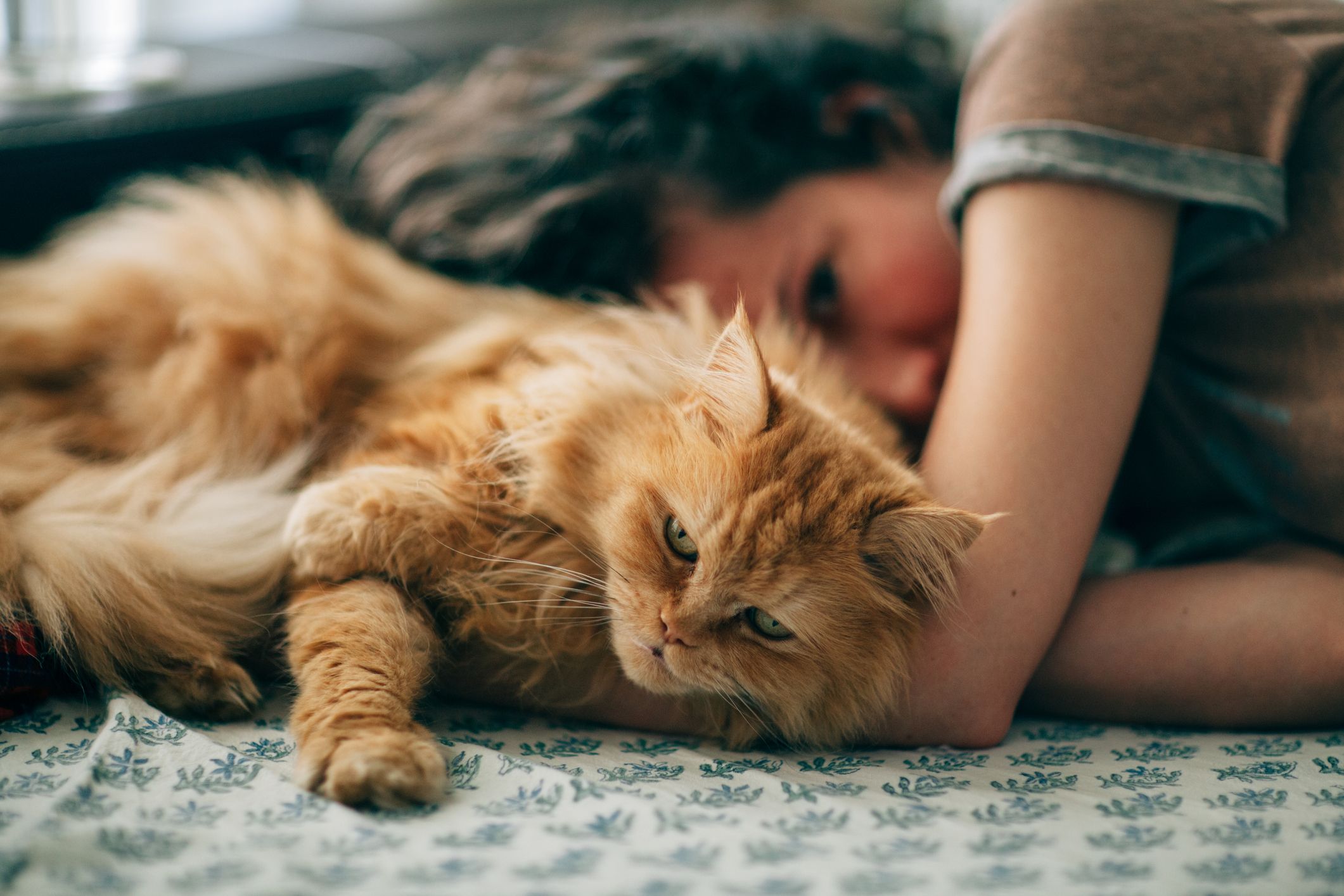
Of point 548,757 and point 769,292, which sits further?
point 769,292

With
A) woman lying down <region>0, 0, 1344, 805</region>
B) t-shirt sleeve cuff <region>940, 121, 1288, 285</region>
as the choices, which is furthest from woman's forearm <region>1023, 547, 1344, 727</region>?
t-shirt sleeve cuff <region>940, 121, 1288, 285</region>

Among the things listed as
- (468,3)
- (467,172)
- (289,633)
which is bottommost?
(289,633)

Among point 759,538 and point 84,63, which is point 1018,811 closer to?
point 759,538

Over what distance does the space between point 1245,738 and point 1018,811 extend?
0.50 m

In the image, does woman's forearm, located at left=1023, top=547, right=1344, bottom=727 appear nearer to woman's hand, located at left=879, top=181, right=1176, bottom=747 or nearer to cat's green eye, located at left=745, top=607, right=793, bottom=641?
woman's hand, located at left=879, top=181, right=1176, bottom=747

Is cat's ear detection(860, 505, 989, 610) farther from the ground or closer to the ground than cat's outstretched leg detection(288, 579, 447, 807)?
farther from the ground

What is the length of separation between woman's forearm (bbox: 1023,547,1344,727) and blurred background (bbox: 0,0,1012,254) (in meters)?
1.92

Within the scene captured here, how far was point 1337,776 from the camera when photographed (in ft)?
3.91

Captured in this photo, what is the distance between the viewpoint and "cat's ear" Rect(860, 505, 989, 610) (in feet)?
3.59

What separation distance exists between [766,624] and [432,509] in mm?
492

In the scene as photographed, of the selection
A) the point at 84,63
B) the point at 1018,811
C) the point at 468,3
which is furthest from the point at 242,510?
the point at 468,3

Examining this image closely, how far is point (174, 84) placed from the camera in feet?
7.08

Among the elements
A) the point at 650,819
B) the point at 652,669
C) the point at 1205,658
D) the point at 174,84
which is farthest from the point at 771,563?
the point at 174,84

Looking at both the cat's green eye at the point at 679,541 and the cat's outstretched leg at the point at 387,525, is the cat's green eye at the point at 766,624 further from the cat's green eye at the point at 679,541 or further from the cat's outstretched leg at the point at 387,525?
the cat's outstretched leg at the point at 387,525
